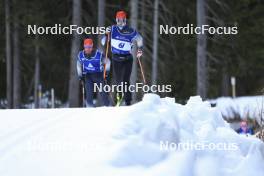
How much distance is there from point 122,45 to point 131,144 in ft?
18.8

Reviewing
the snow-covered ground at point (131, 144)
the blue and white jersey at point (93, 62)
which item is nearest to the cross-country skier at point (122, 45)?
the blue and white jersey at point (93, 62)

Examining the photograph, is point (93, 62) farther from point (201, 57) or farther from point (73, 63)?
point (73, 63)

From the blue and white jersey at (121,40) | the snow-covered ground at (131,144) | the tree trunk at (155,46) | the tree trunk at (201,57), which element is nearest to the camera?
the snow-covered ground at (131,144)

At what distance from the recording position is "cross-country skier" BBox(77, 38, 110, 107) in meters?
12.5

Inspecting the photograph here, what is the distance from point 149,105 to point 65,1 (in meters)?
20.5

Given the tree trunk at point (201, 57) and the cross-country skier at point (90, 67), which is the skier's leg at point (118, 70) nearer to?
the cross-country skier at point (90, 67)

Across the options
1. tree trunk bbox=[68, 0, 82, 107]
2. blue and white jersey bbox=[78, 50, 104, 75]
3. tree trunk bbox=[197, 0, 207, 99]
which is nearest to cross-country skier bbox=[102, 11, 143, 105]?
blue and white jersey bbox=[78, 50, 104, 75]

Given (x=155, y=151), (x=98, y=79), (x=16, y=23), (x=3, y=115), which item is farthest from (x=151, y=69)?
(x=155, y=151)

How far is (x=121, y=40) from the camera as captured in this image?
1227cm

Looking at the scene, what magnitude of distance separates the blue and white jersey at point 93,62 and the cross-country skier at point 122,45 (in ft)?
0.84

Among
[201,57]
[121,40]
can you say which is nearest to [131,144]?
[121,40]

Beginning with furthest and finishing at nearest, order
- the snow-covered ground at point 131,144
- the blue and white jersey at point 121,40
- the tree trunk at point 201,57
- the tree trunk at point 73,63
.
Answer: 1. the tree trunk at point 73,63
2. the tree trunk at point 201,57
3. the blue and white jersey at point 121,40
4. the snow-covered ground at point 131,144

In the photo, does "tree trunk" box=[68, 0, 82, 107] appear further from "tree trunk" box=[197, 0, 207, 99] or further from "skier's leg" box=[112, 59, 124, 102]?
"skier's leg" box=[112, 59, 124, 102]

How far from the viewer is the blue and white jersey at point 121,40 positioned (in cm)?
1225
